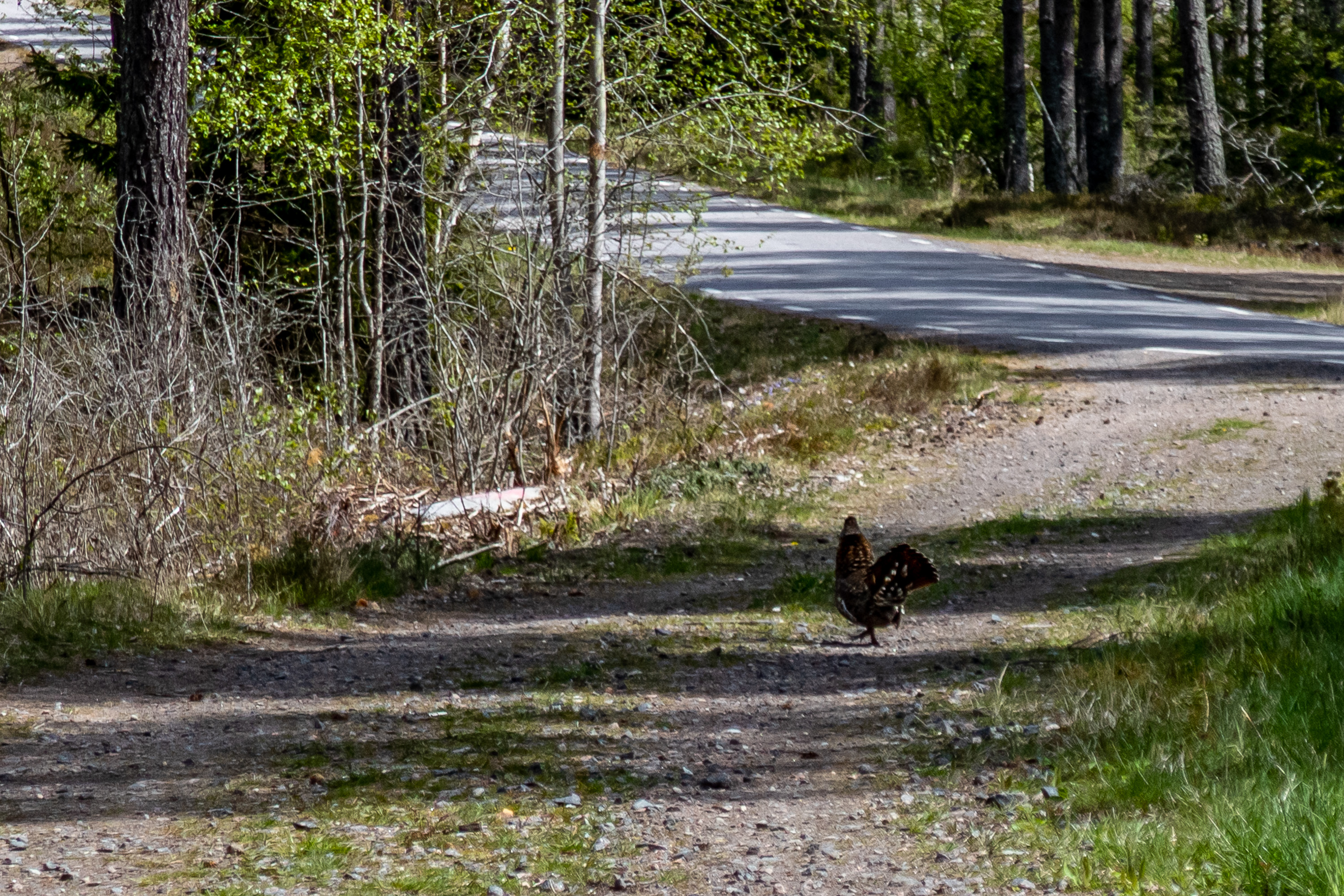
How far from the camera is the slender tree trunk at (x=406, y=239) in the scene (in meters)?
11.5

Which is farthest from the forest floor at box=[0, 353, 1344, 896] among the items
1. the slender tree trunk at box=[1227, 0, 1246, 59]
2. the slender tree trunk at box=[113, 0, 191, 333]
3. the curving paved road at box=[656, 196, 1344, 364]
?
the slender tree trunk at box=[1227, 0, 1246, 59]

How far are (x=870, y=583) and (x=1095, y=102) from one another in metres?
25.6

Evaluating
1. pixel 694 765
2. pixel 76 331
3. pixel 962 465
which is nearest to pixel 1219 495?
pixel 962 465

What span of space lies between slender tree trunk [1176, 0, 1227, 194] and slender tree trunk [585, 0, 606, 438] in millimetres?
18811

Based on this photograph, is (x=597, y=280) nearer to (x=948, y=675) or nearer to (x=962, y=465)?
(x=962, y=465)

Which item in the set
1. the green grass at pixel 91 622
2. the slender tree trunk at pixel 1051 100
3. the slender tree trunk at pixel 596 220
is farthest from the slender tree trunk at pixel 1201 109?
the green grass at pixel 91 622

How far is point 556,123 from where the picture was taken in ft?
38.3

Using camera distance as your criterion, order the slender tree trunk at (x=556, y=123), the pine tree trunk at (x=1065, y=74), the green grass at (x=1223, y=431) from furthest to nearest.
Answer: the pine tree trunk at (x=1065, y=74), the green grass at (x=1223, y=431), the slender tree trunk at (x=556, y=123)

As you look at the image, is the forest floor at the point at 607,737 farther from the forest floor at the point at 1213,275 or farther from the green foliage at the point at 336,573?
the forest floor at the point at 1213,275

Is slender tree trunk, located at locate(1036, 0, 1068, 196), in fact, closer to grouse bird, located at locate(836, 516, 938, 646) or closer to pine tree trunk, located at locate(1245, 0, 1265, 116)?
pine tree trunk, located at locate(1245, 0, 1265, 116)

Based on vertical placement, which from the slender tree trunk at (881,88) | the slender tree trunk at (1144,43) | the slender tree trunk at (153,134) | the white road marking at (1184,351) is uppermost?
the slender tree trunk at (1144,43)

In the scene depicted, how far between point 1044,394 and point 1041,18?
20.7m

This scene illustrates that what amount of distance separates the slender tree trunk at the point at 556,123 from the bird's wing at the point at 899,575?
15.7 ft

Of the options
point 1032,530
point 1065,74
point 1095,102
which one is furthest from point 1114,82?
point 1032,530
